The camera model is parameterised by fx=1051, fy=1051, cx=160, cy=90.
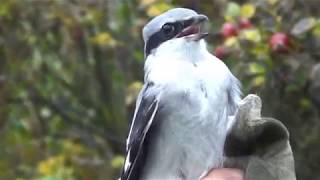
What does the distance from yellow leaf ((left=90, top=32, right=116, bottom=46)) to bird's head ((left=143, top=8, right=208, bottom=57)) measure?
272cm

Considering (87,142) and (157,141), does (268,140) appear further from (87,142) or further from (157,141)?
(87,142)

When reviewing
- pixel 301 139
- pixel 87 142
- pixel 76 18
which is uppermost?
pixel 76 18

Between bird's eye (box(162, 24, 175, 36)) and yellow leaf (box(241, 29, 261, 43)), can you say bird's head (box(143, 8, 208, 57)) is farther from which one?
yellow leaf (box(241, 29, 261, 43))

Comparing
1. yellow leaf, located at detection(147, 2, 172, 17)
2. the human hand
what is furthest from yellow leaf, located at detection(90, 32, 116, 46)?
the human hand

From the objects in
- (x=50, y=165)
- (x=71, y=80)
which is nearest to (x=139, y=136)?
(x=50, y=165)

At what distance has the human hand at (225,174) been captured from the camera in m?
3.23

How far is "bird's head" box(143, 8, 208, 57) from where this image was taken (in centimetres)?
356

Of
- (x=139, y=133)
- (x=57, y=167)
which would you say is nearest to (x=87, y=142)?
(x=57, y=167)

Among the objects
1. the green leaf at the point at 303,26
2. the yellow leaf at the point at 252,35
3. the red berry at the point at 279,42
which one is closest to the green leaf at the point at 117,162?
the yellow leaf at the point at 252,35

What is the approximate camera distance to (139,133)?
3.55 metres

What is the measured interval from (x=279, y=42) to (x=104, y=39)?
5.98 ft

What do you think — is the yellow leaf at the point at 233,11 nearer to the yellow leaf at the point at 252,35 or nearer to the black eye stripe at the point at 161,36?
the yellow leaf at the point at 252,35

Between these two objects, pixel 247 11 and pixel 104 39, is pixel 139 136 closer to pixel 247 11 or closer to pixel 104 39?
pixel 247 11

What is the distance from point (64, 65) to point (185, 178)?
369 centimetres
